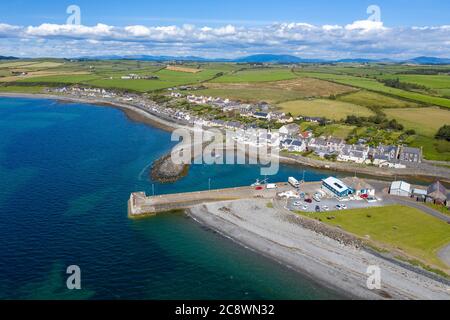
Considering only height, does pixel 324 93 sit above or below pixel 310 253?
above

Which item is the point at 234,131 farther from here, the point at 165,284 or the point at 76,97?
the point at 76,97

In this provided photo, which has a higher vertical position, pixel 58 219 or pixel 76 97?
pixel 76 97

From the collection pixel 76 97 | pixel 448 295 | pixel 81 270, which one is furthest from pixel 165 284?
pixel 76 97

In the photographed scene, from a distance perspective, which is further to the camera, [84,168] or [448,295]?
[84,168]

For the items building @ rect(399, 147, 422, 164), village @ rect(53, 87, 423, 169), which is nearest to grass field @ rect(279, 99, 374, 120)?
village @ rect(53, 87, 423, 169)

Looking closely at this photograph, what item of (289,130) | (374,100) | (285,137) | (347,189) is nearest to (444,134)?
(289,130)

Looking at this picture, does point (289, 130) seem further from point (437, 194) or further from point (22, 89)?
point (22, 89)

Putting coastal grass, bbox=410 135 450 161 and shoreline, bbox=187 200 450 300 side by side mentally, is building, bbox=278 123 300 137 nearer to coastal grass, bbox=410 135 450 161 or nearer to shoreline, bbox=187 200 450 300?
coastal grass, bbox=410 135 450 161
